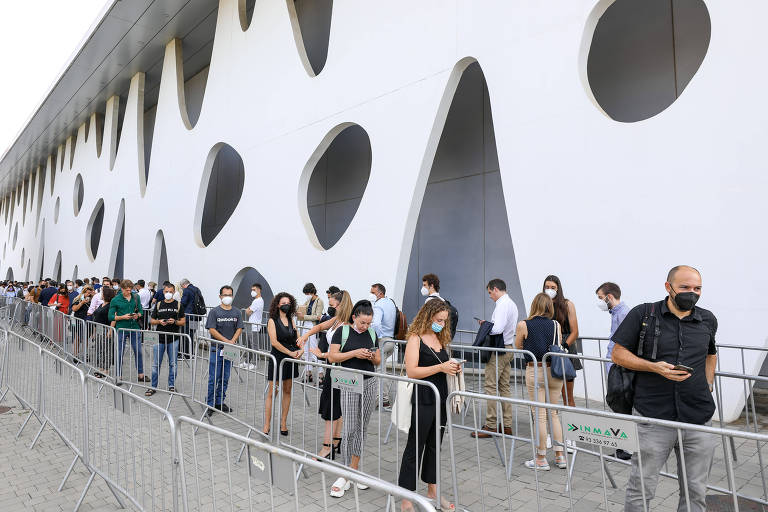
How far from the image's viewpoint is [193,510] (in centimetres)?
433

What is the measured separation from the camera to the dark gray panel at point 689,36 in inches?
332

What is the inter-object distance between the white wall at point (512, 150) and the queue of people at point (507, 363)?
1.37m

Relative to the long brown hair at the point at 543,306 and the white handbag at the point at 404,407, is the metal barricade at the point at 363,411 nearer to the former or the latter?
the white handbag at the point at 404,407

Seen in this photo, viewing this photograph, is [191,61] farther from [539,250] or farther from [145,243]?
[539,250]

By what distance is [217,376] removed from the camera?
6852 millimetres

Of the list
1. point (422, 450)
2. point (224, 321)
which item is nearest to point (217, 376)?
point (224, 321)

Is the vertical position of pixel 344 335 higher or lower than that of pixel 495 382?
higher

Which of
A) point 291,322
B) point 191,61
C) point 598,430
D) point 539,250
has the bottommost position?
point 598,430

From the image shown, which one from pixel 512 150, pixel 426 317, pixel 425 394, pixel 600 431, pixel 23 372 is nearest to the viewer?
pixel 600 431

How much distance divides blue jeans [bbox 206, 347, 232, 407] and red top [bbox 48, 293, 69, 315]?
34.8 feet

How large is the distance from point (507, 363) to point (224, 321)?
4.08 meters

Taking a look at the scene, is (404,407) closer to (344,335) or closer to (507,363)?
(344,335)

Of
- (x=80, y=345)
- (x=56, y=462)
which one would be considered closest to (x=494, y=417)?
(x=56, y=462)

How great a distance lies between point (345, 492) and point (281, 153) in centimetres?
993
